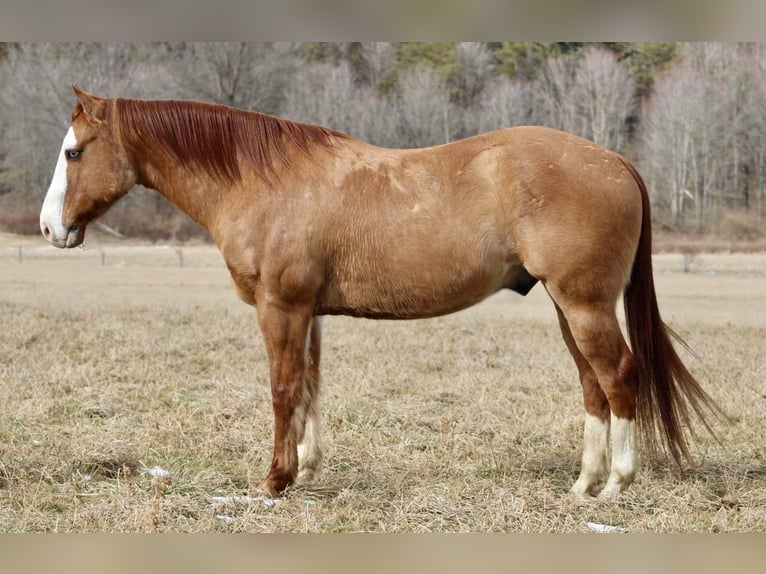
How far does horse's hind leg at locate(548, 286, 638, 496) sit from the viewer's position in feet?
14.1

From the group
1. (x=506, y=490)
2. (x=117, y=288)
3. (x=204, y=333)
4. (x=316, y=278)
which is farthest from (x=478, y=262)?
(x=117, y=288)

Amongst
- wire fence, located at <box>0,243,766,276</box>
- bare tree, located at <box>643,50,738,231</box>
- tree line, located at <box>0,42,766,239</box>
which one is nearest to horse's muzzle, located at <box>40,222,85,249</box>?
wire fence, located at <box>0,243,766,276</box>

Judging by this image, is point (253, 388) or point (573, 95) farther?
point (573, 95)

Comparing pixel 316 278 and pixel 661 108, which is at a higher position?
pixel 661 108

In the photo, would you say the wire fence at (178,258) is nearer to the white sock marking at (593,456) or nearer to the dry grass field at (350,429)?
the dry grass field at (350,429)

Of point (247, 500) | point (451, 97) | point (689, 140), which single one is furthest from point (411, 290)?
point (689, 140)

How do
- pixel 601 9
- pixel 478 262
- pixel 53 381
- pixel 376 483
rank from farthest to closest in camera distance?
1. pixel 53 381
2. pixel 376 483
3. pixel 478 262
4. pixel 601 9

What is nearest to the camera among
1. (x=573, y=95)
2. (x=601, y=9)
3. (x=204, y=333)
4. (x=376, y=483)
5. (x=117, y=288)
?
(x=601, y=9)

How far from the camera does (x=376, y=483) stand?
4.80 metres

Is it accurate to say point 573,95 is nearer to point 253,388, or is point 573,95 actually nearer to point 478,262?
point 253,388

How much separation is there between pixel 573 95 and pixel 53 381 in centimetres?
1538

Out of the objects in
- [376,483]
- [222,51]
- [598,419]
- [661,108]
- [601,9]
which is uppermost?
[222,51]

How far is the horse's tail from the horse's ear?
347cm

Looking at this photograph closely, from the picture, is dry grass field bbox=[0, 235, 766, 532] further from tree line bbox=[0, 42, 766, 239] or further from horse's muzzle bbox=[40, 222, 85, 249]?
tree line bbox=[0, 42, 766, 239]
